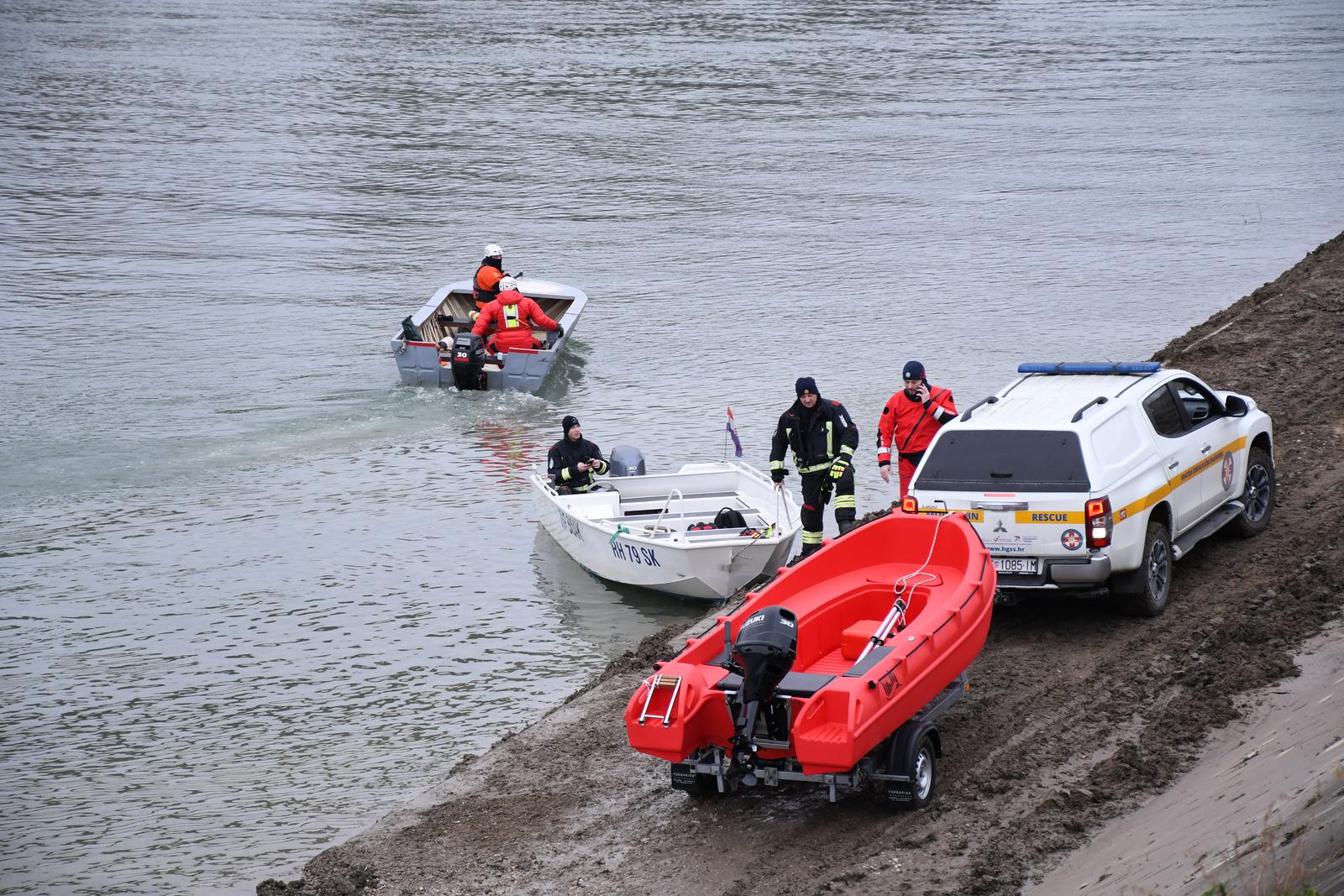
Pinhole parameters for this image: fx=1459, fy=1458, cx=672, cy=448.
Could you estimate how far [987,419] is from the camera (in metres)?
11.6

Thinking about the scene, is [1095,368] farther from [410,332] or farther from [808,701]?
[410,332]

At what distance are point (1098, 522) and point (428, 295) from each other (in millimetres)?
21257

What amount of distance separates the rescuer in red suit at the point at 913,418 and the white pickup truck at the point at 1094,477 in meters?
1.21

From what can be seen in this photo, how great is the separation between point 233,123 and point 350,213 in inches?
524

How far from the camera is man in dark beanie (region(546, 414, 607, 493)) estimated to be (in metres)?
16.9

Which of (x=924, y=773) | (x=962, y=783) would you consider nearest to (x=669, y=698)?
(x=924, y=773)

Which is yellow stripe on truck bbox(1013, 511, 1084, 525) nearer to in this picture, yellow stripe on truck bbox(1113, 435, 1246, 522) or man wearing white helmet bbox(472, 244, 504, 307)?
yellow stripe on truck bbox(1113, 435, 1246, 522)

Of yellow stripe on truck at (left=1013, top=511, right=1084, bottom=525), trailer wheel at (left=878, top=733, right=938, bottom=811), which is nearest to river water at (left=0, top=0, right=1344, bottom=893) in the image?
trailer wheel at (left=878, top=733, right=938, bottom=811)

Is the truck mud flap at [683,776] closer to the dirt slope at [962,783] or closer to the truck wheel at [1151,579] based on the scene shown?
the dirt slope at [962,783]

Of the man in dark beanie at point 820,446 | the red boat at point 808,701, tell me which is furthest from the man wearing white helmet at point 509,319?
the red boat at point 808,701

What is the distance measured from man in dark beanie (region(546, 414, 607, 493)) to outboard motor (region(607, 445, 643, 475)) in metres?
0.46

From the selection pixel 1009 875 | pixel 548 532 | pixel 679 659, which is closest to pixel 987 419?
pixel 679 659

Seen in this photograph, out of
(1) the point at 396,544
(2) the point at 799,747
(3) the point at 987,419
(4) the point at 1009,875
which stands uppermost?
(3) the point at 987,419

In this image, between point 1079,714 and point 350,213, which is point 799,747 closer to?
point 1079,714
